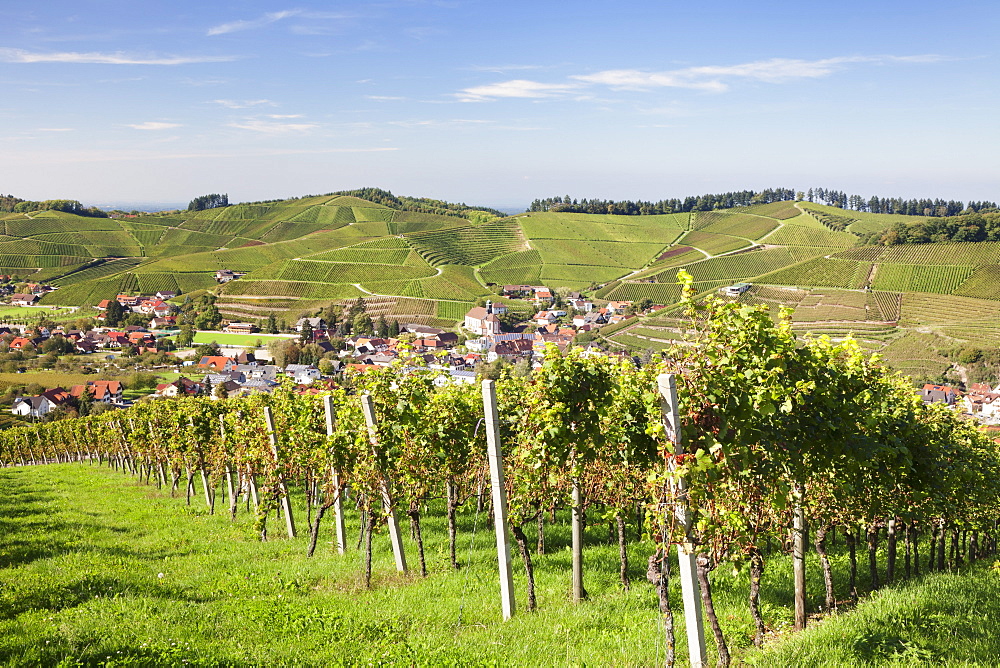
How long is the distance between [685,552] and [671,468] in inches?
35.8

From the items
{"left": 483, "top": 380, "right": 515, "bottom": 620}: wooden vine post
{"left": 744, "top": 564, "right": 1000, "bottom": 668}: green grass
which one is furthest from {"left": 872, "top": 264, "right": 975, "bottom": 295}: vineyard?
{"left": 483, "top": 380, "right": 515, "bottom": 620}: wooden vine post

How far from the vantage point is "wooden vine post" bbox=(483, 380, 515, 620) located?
30.7 ft

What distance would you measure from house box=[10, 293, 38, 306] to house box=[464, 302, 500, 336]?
117054mm

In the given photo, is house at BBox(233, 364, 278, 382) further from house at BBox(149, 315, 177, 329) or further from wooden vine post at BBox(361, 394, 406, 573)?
wooden vine post at BBox(361, 394, 406, 573)

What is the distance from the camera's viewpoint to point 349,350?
12656cm

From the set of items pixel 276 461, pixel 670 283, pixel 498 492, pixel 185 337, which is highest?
pixel 498 492

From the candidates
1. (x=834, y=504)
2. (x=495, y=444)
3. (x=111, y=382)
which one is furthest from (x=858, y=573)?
(x=111, y=382)

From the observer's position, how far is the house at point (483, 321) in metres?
137

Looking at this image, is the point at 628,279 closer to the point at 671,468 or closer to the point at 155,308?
the point at 155,308

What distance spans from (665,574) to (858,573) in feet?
32.6

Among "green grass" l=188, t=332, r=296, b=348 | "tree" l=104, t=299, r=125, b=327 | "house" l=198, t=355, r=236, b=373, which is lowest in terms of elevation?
"house" l=198, t=355, r=236, b=373

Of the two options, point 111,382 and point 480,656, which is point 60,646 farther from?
point 111,382

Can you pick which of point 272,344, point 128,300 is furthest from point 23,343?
point 272,344

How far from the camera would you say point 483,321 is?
13950cm
